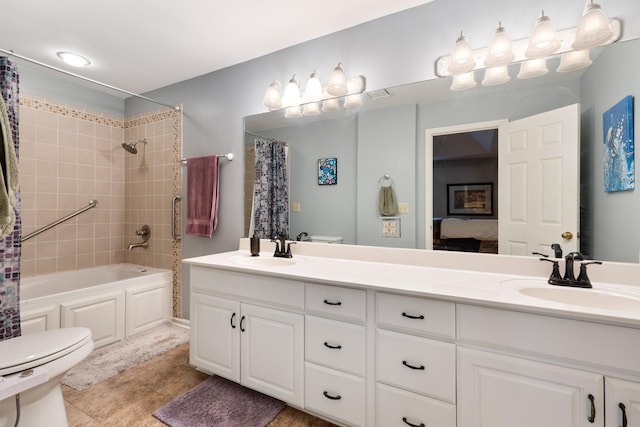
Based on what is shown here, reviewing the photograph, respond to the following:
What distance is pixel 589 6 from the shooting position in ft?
4.37

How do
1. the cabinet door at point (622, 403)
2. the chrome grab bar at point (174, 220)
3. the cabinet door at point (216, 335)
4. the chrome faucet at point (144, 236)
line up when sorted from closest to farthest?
1. the cabinet door at point (622, 403)
2. the cabinet door at point (216, 335)
3. the chrome grab bar at point (174, 220)
4. the chrome faucet at point (144, 236)

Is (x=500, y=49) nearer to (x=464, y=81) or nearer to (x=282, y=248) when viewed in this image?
(x=464, y=81)

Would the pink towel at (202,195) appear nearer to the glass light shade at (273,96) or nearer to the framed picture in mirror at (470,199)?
the glass light shade at (273,96)

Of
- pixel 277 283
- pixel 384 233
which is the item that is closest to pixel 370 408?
pixel 277 283

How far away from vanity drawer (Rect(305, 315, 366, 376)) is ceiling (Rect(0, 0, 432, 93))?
5.92ft

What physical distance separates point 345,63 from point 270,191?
106 centimetres

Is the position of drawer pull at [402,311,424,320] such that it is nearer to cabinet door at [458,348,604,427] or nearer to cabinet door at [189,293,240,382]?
cabinet door at [458,348,604,427]

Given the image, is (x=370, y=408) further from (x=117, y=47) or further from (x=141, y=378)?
(x=117, y=47)

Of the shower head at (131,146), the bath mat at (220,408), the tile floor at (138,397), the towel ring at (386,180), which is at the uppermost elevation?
the shower head at (131,146)

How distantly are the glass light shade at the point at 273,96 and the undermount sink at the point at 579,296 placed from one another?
1844 millimetres

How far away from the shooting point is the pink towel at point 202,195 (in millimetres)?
2525

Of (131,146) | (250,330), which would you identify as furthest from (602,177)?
(131,146)

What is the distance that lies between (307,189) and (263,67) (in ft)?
3.50

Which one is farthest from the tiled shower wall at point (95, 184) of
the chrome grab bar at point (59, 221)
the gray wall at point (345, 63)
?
the gray wall at point (345, 63)
